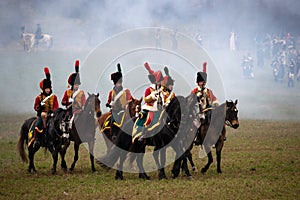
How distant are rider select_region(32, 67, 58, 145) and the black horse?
2.03 m

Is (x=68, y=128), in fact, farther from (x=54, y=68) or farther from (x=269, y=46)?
(x=269, y=46)

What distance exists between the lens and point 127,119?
16.0m

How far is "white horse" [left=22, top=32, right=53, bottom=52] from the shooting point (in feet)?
179

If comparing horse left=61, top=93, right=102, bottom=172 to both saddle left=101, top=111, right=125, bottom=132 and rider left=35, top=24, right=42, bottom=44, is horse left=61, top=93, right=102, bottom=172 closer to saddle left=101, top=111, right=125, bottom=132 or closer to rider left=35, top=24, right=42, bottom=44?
saddle left=101, top=111, right=125, bottom=132

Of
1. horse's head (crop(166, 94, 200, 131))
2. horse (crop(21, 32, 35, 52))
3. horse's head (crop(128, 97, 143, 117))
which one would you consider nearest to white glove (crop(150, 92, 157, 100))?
horse's head (crop(166, 94, 200, 131))

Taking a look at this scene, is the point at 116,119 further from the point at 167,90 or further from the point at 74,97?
the point at 167,90

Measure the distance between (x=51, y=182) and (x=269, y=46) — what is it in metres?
40.5

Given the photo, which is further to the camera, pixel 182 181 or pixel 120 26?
pixel 120 26

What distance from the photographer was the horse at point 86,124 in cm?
1606

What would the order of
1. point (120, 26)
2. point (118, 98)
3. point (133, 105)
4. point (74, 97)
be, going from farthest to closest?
point (120, 26), point (74, 97), point (118, 98), point (133, 105)

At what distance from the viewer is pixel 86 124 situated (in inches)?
647

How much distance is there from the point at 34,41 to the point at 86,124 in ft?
131

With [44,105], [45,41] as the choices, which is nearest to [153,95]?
[44,105]

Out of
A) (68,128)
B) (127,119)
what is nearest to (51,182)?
(68,128)
